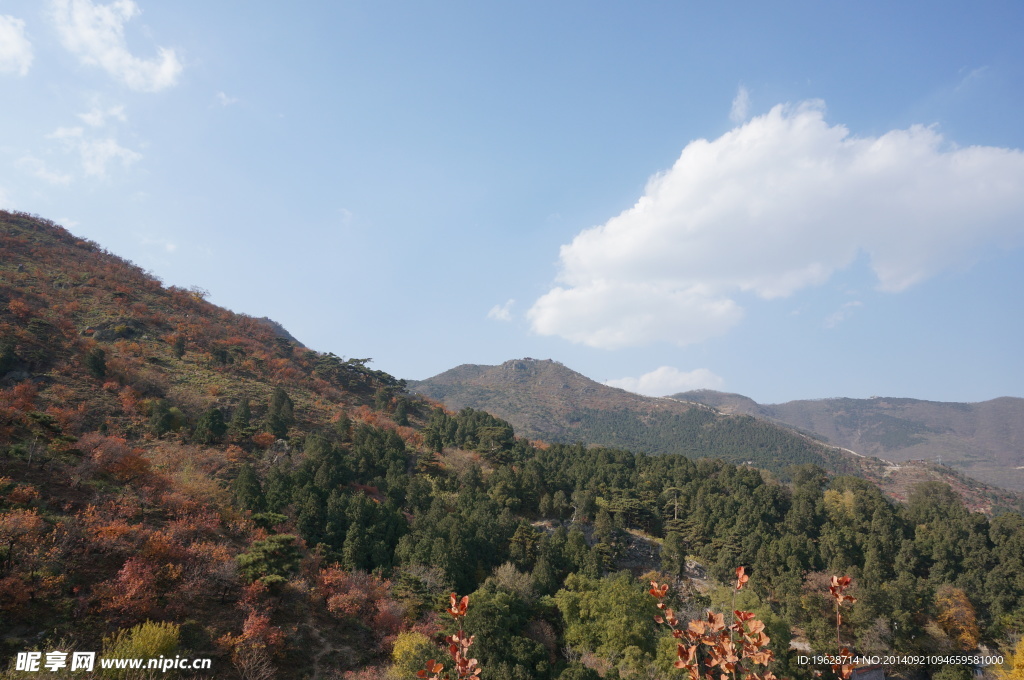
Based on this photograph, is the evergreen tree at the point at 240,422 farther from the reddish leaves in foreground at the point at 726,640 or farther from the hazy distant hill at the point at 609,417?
the hazy distant hill at the point at 609,417

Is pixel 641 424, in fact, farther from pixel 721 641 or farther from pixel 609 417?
pixel 721 641

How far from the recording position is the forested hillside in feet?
54.1

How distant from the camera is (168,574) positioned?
16484 mm

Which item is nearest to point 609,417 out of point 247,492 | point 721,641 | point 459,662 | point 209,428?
point 209,428

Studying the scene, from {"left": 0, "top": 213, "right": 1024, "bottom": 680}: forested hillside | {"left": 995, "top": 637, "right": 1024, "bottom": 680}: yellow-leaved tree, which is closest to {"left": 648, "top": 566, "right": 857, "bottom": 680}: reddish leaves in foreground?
{"left": 0, "top": 213, "right": 1024, "bottom": 680}: forested hillside

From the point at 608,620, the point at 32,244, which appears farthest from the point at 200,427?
the point at 32,244

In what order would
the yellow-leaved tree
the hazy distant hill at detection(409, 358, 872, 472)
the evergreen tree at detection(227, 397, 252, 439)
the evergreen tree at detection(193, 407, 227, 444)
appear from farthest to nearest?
Result: the hazy distant hill at detection(409, 358, 872, 472), the evergreen tree at detection(227, 397, 252, 439), the evergreen tree at detection(193, 407, 227, 444), the yellow-leaved tree

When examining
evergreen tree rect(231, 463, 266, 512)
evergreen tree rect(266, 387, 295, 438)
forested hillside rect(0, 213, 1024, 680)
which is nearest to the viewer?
forested hillside rect(0, 213, 1024, 680)

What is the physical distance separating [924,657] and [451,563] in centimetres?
2907

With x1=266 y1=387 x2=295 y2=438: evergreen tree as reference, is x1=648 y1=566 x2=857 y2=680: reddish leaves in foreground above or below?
below

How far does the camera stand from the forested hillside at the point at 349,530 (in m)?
16.5

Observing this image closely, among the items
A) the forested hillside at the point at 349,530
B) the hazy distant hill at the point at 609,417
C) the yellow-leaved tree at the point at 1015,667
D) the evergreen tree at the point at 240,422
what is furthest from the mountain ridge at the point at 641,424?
the evergreen tree at the point at 240,422

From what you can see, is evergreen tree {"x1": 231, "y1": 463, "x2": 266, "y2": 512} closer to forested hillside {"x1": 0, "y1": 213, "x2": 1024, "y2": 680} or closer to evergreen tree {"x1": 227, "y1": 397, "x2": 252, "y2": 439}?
forested hillside {"x1": 0, "y1": 213, "x2": 1024, "y2": 680}

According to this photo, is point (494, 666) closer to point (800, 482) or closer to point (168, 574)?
point (168, 574)
